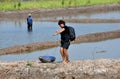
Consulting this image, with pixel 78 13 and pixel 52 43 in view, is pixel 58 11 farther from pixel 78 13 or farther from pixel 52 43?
pixel 52 43

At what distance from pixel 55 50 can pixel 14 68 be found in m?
10.1

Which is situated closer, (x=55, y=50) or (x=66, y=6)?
(x=55, y=50)

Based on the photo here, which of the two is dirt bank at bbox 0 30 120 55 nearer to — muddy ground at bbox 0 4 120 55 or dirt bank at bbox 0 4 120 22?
muddy ground at bbox 0 4 120 55

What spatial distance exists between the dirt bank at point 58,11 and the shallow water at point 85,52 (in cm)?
2859

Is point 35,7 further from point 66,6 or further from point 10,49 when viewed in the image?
point 10,49

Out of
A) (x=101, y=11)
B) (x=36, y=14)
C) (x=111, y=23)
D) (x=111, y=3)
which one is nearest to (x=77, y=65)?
(x=111, y=23)

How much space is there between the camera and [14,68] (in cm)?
Answer: 1608

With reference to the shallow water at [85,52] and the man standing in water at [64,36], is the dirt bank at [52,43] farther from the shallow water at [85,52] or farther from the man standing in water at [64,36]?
the man standing in water at [64,36]

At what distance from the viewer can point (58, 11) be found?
60.7m

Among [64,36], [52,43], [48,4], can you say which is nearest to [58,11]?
[48,4]

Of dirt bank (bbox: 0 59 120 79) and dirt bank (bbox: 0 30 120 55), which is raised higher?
dirt bank (bbox: 0 59 120 79)

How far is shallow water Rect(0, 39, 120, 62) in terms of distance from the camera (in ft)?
75.8

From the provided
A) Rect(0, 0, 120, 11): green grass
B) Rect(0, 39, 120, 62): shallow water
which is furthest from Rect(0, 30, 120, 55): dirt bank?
Rect(0, 0, 120, 11): green grass

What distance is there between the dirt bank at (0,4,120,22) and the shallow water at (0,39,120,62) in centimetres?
2859
